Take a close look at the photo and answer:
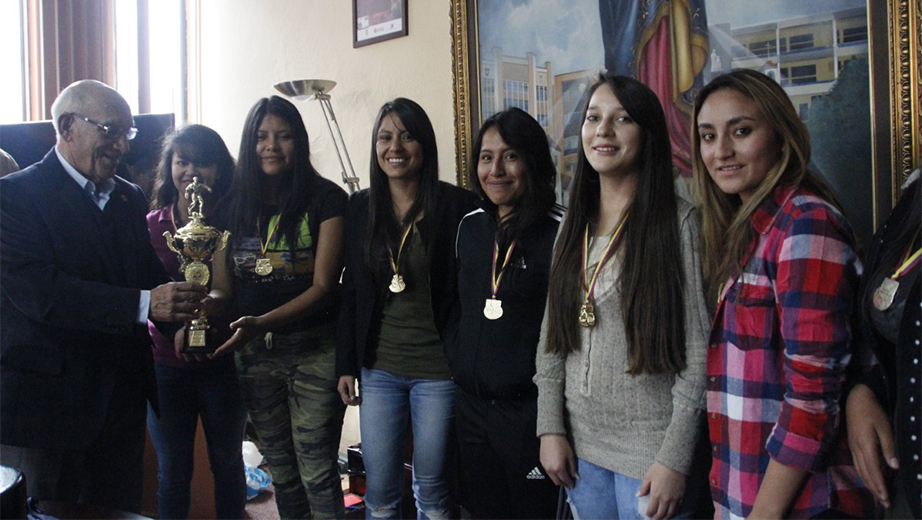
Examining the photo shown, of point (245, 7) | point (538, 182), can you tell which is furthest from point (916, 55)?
point (245, 7)

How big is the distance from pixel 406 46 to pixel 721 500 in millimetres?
3120

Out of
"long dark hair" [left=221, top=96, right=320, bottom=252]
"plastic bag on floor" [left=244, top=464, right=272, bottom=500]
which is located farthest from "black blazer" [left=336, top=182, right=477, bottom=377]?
"plastic bag on floor" [left=244, top=464, right=272, bottom=500]

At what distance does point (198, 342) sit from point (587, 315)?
1353 mm

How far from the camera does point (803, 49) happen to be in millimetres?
2451

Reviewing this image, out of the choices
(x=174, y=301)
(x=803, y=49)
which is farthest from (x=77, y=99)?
(x=803, y=49)

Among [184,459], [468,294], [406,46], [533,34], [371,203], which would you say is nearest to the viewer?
[468,294]

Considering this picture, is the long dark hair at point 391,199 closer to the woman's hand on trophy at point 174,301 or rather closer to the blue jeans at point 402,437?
the blue jeans at point 402,437

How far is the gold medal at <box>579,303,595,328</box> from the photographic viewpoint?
172 cm

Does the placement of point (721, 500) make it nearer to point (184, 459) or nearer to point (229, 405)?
point (229, 405)

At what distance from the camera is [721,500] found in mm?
1514

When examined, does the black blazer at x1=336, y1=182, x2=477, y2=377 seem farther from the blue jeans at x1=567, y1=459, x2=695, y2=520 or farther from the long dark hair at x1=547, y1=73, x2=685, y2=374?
the blue jeans at x1=567, y1=459, x2=695, y2=520

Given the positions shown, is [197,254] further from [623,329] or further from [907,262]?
[907,262]

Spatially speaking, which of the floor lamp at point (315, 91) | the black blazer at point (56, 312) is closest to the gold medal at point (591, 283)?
the black blazer at point (56, 312)

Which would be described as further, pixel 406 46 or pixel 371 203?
pixel 406 46
